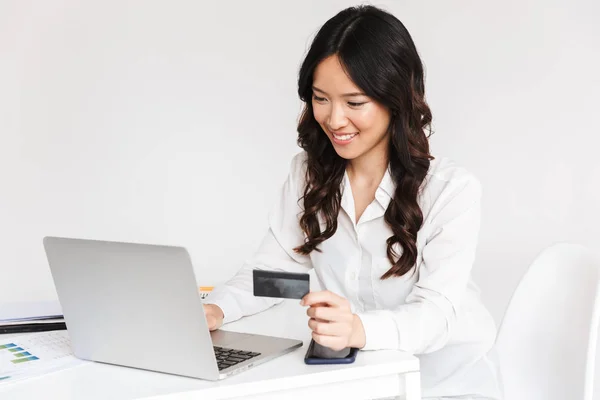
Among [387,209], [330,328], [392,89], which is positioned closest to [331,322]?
[330,328]

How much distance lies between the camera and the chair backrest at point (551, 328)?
79.8 inches

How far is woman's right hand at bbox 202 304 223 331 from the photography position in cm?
175

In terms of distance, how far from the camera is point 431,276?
1777 millimetres

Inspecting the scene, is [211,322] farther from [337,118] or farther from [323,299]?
[337,118]

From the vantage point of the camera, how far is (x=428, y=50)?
3.56 m

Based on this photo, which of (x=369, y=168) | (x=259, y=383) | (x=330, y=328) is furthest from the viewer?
(x=369, y=168)

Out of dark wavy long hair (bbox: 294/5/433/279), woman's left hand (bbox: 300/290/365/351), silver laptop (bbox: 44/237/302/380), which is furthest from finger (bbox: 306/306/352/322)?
dark wavy long hair (bbox: 294/5/433/279)

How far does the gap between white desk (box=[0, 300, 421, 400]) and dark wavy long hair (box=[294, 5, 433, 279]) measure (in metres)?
0.42

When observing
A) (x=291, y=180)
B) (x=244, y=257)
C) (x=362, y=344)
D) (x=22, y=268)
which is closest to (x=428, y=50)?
(x=244, y=257)

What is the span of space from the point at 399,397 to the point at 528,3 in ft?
7.27

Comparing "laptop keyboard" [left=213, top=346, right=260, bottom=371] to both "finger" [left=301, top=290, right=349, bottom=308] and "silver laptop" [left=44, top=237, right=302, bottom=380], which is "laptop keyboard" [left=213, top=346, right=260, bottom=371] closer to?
"silver laptop" [left=44, top=237, right=302, bottom=380]

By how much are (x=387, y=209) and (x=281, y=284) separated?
55 cm

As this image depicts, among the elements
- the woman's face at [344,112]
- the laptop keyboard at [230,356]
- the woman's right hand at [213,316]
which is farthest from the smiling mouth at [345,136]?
the laptop keyboard at [230,356]

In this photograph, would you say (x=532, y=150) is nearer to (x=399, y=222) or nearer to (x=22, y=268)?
(x=399, y=222)
